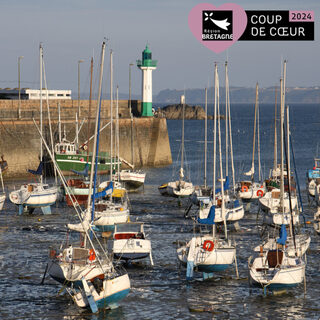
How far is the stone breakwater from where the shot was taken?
198 ft

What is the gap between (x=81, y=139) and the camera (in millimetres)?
68812

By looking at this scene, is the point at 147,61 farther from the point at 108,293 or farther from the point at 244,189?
the point at 108,293

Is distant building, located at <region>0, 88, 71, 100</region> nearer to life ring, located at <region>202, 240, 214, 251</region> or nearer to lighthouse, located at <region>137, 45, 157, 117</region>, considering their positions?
lighthouse, located at <region>137, 45, 157, 117</region>

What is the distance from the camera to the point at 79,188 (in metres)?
44.3

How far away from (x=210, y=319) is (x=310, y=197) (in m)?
29.4

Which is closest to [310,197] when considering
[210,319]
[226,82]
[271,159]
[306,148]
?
[226,82]

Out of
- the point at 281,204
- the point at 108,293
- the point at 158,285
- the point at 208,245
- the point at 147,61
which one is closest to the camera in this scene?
the point at 108,293

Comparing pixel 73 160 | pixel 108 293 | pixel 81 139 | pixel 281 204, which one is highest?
pixel 81 139

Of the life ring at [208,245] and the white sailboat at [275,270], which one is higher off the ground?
the life ring at [208,245]

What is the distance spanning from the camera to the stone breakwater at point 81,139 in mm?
60344

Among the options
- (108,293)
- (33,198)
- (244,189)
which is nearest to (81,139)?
(244,189)

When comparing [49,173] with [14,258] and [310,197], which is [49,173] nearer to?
[310,197]


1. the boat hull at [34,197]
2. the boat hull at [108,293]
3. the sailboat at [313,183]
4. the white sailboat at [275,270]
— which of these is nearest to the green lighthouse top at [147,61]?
the sailboat at [313,183]

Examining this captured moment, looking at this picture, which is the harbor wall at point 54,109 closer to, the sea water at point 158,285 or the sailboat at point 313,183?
the sailboat at point 313,183
